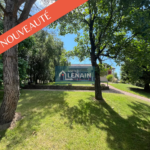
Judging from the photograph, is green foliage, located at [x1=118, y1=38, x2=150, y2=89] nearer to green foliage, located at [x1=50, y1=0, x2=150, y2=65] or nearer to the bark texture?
green foliage, located at [x1=50, y1=0, x2=150, y2=65]

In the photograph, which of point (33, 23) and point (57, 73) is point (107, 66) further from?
point (57, 73)

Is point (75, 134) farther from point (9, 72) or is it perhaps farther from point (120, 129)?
point (9, 72)

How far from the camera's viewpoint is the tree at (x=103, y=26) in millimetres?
4477

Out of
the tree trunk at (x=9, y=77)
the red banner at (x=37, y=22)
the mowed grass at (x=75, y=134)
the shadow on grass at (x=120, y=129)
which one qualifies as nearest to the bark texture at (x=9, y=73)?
the tree trunk at (x=9, y=77)

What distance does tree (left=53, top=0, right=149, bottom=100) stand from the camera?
14.7 ft

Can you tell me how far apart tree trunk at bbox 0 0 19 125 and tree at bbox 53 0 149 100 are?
9.62 feet

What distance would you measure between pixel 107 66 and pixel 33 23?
5195 mm

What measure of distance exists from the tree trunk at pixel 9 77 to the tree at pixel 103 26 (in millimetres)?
2931

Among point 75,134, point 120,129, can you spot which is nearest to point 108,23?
point 120,129

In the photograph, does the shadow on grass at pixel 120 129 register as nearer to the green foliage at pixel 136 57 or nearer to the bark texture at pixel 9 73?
the bark texture at pixel 9 73

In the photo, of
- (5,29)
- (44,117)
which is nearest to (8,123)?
(44,117)

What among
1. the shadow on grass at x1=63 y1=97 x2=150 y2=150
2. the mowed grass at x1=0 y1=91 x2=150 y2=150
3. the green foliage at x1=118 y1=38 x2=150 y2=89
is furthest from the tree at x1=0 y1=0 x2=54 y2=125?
the green foliage at x1=118 y1=38 x2=150 y2=89

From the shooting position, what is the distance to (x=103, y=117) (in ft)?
13.3

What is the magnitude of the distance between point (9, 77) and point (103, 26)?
5.73m
